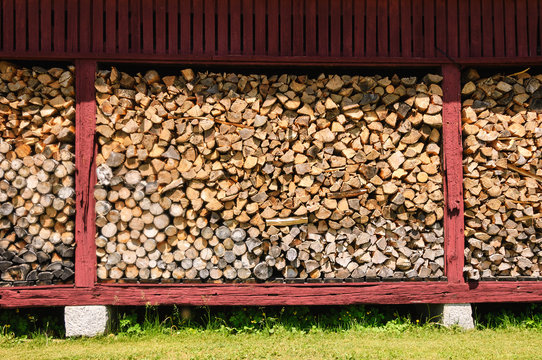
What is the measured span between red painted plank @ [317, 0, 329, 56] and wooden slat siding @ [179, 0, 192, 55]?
1396mm

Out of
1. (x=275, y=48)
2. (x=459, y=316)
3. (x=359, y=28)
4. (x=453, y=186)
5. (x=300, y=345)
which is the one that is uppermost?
(x=359, y=28)

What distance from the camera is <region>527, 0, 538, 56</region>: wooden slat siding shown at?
5340 mm

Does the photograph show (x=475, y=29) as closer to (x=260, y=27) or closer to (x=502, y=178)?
(x=502, y=178)

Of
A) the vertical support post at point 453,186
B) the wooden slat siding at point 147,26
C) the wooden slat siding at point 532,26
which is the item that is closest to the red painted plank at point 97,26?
the wooden slat siding at point 147,26

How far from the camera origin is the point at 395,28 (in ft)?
17.4

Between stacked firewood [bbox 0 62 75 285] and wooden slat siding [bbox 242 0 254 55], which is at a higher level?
wooden slat siding [bbox 242 0 254 55]

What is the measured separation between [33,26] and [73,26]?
421mm

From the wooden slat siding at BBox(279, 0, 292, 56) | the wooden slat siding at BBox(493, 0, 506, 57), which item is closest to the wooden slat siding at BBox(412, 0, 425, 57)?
the wooden slat siding at BBox(493, 0, 506, 57)

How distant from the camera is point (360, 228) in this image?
5.25 metres

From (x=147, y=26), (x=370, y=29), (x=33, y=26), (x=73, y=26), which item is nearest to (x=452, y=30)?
(x=370, y=29)

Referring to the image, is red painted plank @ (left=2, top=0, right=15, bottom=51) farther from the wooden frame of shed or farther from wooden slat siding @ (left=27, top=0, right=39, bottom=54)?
wooden slat siding @ (left=27, top=0, right=39, bottom=54)

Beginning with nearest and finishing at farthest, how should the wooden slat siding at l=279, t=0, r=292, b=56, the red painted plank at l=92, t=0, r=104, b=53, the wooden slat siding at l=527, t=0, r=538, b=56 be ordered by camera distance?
1. the red painted plank at l=92, t=0, r=104, b=53
2. the wooden slat siding at l=279, t=0, r=292, b=56
3. the wooden slat siding at l=527, t=0, r=538, b=56

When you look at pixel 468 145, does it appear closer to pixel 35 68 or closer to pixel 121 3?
pixel 121 3

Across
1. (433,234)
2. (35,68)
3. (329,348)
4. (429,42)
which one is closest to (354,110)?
(429,42)
